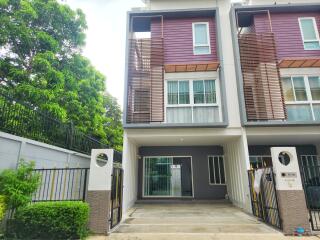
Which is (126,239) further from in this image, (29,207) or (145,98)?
(145,98)

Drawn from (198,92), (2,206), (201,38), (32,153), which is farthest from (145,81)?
(2,206)

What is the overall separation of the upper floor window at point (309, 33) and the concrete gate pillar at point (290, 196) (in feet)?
23.8

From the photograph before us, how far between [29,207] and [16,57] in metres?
9.54

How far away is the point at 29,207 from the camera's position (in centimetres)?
508

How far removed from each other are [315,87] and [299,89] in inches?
29.5

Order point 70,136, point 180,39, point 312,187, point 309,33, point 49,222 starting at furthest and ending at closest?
point 180,39, point 309,33, point 312,187, point 70,136, point 49,222

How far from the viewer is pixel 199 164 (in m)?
12.0

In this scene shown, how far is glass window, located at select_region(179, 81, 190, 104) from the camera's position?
9.75 m

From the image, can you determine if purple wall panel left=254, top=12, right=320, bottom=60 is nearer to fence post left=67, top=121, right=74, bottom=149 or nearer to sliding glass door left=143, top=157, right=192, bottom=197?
sliding glass door left=143, top=157, right=192, bottom=197

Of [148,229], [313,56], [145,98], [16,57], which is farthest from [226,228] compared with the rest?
[16,57]

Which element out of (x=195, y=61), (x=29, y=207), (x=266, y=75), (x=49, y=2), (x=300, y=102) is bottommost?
(x=29, y=207)

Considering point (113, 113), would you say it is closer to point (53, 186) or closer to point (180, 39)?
point (180, 39)

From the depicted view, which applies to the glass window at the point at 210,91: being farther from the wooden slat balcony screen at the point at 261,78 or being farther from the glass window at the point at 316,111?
the glass window at the point at 316,111

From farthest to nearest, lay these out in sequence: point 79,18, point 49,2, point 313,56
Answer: point 79,18 → point 49,2 → point 313,56
